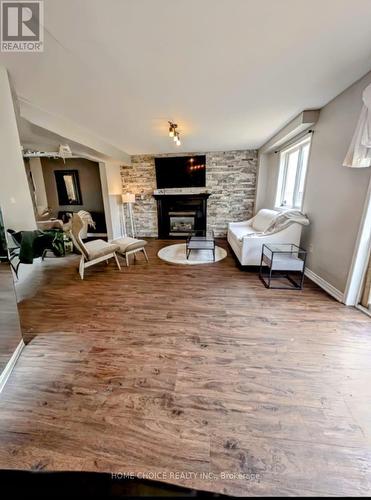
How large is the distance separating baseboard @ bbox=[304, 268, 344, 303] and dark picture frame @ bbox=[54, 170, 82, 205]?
6.45 m

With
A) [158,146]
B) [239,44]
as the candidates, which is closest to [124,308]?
[239,44]

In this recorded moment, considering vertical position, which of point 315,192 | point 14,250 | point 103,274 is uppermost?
point 315,192

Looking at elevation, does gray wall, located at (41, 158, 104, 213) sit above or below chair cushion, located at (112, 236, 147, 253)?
above

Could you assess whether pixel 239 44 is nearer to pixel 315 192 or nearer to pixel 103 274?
pixel 315 192

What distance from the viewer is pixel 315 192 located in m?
3.01

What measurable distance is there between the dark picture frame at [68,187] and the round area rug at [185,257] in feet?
12.1

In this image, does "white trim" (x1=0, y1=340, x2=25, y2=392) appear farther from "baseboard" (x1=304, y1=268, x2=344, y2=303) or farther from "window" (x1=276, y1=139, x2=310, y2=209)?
"window" (x1=276, y1=139, x2=310, y2=209)

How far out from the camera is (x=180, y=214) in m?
5.86

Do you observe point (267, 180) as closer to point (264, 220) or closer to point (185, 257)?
point (264, 220)

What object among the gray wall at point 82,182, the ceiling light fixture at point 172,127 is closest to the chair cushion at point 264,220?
the ceiling light fixture at point 172,127

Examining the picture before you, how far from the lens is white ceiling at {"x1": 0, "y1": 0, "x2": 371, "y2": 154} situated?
1.28 metres

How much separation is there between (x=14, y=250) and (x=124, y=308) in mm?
1417

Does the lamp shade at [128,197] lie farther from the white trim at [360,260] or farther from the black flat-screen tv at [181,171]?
the white trim at [360,260]

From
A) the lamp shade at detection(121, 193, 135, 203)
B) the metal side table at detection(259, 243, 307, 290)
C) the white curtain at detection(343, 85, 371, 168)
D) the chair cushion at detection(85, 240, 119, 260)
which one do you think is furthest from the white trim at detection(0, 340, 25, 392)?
the lamp shade at detection(121, 193, 135, 203)
